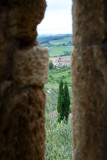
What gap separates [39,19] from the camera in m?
1.41

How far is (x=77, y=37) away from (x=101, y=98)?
44 cm

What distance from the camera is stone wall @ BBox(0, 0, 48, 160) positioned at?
120 cm

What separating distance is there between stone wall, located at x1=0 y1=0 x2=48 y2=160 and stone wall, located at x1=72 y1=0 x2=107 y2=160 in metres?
0.26

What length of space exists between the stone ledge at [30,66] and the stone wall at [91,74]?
0.23m

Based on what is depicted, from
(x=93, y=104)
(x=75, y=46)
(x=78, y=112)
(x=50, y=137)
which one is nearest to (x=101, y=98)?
(x=93, y=104)

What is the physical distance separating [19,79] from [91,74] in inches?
17.5

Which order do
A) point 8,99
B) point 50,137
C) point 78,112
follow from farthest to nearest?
point 50,137 < point 78,112 < point 8,99

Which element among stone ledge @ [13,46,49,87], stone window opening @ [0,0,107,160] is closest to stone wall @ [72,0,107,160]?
stone window opening @ [0,0,107,160]

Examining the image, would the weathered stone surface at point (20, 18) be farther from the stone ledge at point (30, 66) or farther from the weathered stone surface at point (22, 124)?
the weathered stone surface at point (22, 124)

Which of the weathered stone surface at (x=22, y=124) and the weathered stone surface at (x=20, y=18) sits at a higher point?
the weathered stone surface at (x=20, y=18)

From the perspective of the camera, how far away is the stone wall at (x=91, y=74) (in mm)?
1259

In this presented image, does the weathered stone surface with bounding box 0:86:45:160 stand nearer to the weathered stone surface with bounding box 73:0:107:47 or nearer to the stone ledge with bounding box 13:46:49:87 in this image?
the stone ledge with bounding box 13:46:49:87

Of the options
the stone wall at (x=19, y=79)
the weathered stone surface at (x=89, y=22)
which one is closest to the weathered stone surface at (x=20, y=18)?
the stone wall at (x=19, y=79)

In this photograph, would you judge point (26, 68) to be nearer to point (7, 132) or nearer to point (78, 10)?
point (7, 132)
